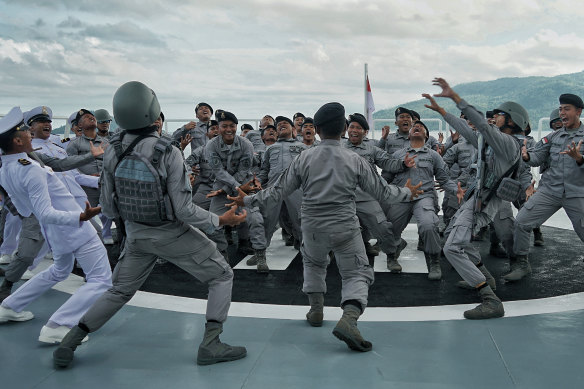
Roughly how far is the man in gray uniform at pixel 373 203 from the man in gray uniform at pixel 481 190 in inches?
55.7

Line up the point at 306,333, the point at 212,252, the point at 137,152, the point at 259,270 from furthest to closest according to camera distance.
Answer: the point at 259,270 < the point at 306,333 < the point at 212,252 < the point at 137,152

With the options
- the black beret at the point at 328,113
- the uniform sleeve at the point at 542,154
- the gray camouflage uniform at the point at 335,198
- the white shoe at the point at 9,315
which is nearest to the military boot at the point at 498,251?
the uniform sleeve at the point at 542,154

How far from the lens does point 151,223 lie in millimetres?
3740

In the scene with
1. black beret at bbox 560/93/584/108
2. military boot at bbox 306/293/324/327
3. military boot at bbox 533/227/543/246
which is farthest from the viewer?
military boot at bbox 533/227/543/246

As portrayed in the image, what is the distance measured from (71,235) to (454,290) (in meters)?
4.01

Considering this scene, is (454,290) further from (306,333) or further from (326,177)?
(326,177)

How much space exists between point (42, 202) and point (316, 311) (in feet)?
7.99

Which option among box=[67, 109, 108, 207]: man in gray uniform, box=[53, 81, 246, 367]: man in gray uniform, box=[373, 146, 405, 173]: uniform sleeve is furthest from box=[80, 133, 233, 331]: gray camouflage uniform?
box=[67, 109, 108, 207]: man in gray uniform

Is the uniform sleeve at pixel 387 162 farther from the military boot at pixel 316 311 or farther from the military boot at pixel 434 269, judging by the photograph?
the military boot at pixel 316 311

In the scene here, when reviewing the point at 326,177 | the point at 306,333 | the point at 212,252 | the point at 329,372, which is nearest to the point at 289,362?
the point at 329,372

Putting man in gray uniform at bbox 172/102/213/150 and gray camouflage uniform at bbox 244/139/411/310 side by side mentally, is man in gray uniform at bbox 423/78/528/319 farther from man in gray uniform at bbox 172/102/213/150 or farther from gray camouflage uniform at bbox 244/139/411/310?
man in gray uniform at bbox 172/102/213/150

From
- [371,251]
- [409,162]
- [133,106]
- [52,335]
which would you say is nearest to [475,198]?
[409,162]

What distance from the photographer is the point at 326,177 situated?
4203mm

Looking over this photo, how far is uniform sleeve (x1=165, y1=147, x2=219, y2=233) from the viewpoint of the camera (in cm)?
364
